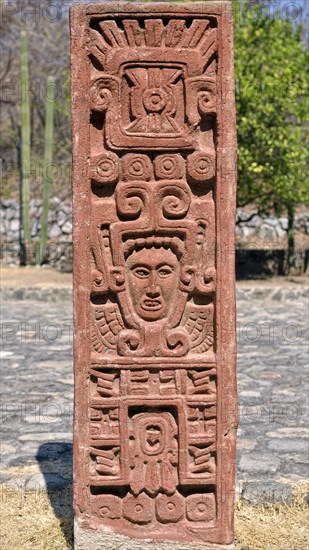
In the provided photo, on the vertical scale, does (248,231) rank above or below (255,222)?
below

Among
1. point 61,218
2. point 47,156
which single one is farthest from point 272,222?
point 47,156

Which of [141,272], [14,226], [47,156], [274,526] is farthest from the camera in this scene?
[14,226]

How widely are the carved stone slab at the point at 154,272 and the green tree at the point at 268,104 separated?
34.5 ft

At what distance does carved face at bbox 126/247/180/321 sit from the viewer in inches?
134

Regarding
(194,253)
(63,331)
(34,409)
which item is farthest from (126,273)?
(63,331)

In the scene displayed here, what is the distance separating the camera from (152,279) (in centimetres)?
341

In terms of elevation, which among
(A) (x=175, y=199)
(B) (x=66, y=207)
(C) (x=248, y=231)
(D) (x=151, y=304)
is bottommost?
(D) (x=151, y=304)

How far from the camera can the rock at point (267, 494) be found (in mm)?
4031

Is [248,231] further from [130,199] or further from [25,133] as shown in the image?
[130,199]

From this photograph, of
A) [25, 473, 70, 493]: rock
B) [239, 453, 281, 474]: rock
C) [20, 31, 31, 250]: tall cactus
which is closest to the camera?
[25, 473, 70, 493]: rock

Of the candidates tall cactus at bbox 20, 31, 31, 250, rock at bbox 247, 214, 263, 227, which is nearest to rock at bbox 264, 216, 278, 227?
rock at bbox 247, 214, 263, 227

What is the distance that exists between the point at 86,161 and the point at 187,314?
2.59ft

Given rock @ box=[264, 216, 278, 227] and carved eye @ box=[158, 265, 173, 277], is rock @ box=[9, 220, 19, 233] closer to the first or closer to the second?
rock @ box=[264, 216, 278, 227]

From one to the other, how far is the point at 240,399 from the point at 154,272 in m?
3.00
